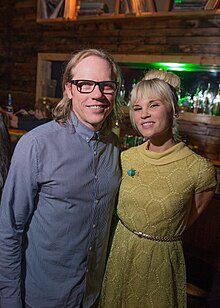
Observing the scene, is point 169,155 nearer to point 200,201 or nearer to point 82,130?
point 200,201

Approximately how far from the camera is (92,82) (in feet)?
4.01

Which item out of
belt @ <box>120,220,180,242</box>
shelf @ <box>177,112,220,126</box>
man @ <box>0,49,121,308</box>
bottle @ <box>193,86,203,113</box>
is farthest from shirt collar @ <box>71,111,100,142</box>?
bottle @ <box>193,86,203,113</box>

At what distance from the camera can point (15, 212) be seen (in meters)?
1.19

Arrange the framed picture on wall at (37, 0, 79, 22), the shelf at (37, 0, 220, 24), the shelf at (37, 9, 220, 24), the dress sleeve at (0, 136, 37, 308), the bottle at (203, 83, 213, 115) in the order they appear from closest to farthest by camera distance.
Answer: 1. the dress sleeve at (0, 136, 37, 308)
2. the shelf at (37, 9, 220, 24)
3. the shelf at (37, 0, 220, 24)
4. the bottle at (203, 83, 213, 115)
5. the framed picture on wall at (37, 0, 79, 22)

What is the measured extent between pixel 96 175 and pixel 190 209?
54 centimetres

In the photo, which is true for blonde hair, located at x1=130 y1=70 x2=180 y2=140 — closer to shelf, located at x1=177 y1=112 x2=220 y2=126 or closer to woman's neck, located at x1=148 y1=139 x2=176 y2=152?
woman's neck, located at x1=148 y1=139 x2=176 y2=152

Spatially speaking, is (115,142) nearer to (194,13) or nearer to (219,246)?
(219,246)

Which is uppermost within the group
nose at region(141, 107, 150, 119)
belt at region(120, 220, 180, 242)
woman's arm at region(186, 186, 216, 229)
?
nose at region(141, 107, 150, 119)

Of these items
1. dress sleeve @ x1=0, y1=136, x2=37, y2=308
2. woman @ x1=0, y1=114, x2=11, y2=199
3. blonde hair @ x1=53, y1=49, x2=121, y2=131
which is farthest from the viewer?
woman @ x1=0, y1=114, x2=11, y2=199

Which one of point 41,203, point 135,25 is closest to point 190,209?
point 41,203

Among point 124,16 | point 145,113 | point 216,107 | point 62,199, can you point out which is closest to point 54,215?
point 62,199

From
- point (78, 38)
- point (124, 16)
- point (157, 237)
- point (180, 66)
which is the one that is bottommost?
point (157, 237)

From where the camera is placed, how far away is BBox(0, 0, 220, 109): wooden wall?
3271mm

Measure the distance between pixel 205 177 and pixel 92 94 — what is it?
2.09 feet
